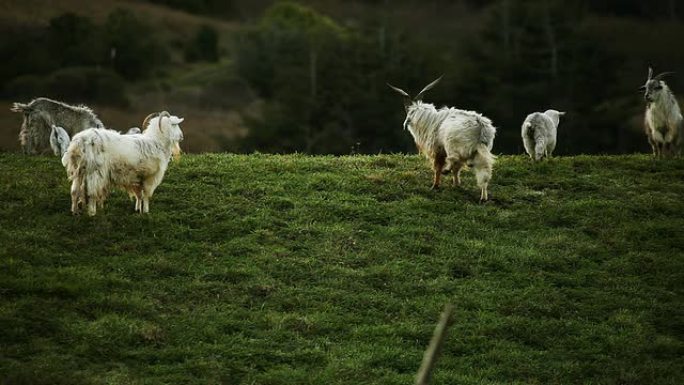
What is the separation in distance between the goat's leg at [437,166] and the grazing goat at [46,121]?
7.33m

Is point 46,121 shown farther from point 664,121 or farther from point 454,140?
point 664,121

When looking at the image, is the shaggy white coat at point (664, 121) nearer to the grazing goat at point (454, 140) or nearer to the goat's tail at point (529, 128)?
the goat's tail at point (529, 128)

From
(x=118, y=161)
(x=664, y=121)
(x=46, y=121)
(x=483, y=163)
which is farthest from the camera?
(x=664, y=121)

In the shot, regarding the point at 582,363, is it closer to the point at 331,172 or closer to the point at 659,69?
the point at 331,172

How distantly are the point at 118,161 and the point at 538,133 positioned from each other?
9260 millimetres

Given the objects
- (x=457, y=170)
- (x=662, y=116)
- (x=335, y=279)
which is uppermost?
(x=662, y=116)

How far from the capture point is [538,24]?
161ft

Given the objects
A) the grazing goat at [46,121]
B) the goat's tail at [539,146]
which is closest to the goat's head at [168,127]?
the grazing goat at [46,121]

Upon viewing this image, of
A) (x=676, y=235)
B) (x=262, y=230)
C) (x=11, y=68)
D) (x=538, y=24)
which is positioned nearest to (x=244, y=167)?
(x=262, y=230)

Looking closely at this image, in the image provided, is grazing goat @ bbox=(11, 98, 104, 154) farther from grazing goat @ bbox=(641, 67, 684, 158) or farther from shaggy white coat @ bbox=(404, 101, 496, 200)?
grazing goat @ bbox=(641, 67, 684, 158)

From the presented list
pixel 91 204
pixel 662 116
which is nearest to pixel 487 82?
pixel 662 116

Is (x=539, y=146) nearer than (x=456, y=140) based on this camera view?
No

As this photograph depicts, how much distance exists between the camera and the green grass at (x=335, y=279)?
11.4m

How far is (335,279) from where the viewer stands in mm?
13609
